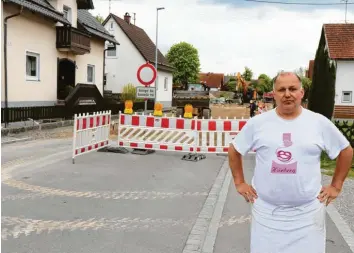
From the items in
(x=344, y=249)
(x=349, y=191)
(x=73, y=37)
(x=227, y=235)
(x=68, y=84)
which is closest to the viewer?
(x=344, y=249)

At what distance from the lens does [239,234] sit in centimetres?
518

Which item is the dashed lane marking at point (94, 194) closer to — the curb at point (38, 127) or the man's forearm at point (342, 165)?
the man's forearm at point (342, 165)

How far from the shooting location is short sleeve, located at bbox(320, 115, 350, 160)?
9.48 feet

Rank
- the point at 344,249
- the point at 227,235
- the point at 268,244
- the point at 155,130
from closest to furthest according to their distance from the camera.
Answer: the point at 268,244
the point at 344,249
the point at 227,235
the point at 155,130

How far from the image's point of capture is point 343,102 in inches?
1303

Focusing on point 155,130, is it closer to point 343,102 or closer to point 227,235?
point 227,235

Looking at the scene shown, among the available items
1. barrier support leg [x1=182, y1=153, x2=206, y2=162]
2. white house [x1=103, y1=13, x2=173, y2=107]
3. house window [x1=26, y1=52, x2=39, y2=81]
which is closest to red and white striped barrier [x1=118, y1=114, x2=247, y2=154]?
barrier support leg [x1=182, y1=153, x2=206, y2=162]

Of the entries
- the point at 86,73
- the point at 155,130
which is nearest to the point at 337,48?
the point at 86,73

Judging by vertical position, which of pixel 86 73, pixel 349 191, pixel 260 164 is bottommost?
pixel 349 191

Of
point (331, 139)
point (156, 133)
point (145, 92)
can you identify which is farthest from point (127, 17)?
point (331, 139)

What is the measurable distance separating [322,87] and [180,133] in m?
10.3

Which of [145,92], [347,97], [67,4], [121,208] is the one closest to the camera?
[121,208]

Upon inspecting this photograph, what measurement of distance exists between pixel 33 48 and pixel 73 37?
3014 millimetres

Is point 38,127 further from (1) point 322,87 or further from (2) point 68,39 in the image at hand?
(1) point 322,87
